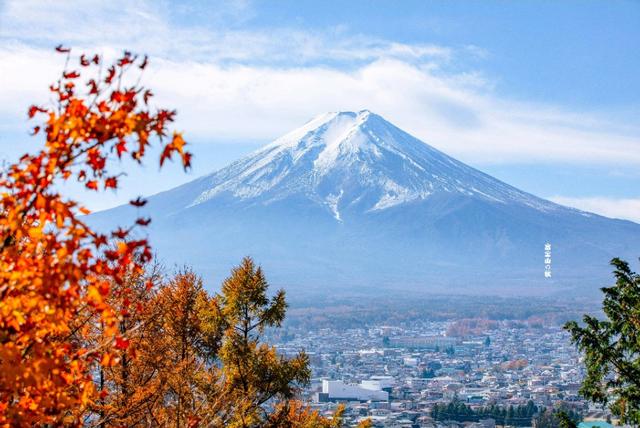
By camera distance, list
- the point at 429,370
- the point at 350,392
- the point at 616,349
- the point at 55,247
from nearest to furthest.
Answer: the point at 55,247, the point at 616,349, the point at 350,392, the point at 429,370

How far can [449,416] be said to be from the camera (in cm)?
6162

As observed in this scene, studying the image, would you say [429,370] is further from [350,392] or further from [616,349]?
[616,349]

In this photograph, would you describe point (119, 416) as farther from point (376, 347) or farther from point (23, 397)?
point (376, 347)

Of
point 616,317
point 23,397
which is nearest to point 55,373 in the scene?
point 23,397

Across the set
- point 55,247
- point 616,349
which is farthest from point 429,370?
point 55,247

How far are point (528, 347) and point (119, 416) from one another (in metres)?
148

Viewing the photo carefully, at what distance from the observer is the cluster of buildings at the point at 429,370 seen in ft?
248

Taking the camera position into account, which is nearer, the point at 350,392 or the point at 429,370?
the point at 350,392

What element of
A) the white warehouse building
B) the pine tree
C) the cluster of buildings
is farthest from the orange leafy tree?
the white warehouse building

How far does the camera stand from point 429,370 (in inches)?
4459

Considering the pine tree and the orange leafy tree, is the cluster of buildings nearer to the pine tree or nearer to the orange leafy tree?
the pine tree

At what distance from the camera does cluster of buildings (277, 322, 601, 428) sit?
248 ft

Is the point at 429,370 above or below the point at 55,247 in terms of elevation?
below

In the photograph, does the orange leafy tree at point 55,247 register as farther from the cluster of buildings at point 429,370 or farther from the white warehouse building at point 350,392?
the white warehouse building at point 350,392
